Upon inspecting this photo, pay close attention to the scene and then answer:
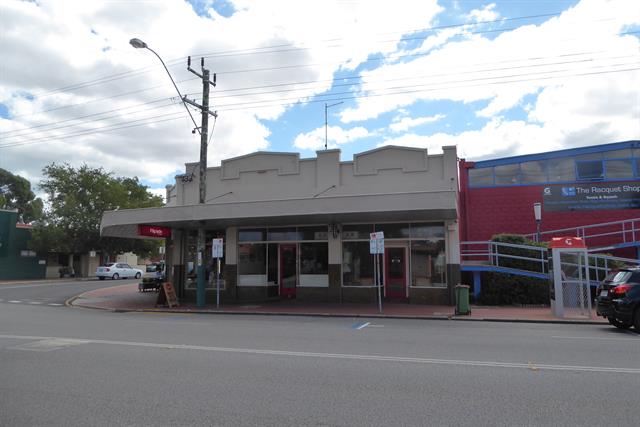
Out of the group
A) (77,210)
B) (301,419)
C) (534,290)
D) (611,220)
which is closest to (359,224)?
(534,290)

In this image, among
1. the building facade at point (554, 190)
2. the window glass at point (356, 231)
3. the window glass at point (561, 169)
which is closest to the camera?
the window glass at point (356, 231)

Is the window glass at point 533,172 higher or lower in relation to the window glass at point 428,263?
higher

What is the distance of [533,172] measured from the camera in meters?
23.4

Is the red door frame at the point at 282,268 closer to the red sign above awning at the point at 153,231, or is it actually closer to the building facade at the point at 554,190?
the red sign above awning at the point at 153,231

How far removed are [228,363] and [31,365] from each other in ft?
10.4

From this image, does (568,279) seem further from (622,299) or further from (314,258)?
(314,258)

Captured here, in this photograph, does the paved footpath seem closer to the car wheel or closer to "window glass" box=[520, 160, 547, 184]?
the car wheel

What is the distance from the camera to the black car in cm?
1194

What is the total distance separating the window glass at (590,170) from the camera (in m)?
22.6

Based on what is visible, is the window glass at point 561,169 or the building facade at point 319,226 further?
the window glass at point 561,169

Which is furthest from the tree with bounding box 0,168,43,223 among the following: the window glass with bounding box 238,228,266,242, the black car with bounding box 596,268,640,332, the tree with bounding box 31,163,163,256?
the black car with bounding box 596,268,640,332

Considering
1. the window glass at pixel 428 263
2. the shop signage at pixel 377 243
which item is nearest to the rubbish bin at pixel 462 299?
the shop signage at pixel 377 243

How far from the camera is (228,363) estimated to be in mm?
8047

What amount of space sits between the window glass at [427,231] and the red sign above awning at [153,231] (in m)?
10.8
